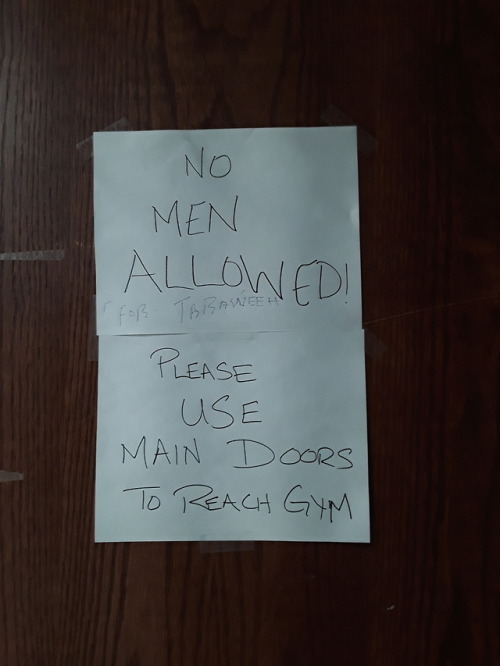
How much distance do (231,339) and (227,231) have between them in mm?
98

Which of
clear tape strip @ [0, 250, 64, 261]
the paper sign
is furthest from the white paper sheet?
clear tape strip @ [0, 250, 64, 261]

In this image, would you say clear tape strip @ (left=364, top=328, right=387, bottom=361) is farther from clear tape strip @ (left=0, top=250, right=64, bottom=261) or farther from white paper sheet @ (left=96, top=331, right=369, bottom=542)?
clear tape strip @ (left=0, top=250, right=64, bottom=261)

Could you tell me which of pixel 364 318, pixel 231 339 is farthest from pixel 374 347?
pixel 231 339

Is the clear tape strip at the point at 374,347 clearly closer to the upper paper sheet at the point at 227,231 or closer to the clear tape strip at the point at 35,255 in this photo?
the upper paper sheet at the point at 227,231

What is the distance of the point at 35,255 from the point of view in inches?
20.6

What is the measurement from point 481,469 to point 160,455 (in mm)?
288

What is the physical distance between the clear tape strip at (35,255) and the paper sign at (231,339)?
1.6 inches

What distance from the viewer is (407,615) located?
0.51 metres

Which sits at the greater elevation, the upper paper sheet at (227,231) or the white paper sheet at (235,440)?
the upper paper sheet at (227,231)

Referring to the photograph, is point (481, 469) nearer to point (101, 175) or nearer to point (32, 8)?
point (101, 175)

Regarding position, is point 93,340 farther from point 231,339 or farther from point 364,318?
point 364,318

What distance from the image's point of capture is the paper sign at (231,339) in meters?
0.51

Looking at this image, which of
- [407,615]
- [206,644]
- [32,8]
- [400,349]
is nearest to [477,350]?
[400,349]

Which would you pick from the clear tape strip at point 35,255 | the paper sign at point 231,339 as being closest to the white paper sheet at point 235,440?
the paper sign at point 231,339
